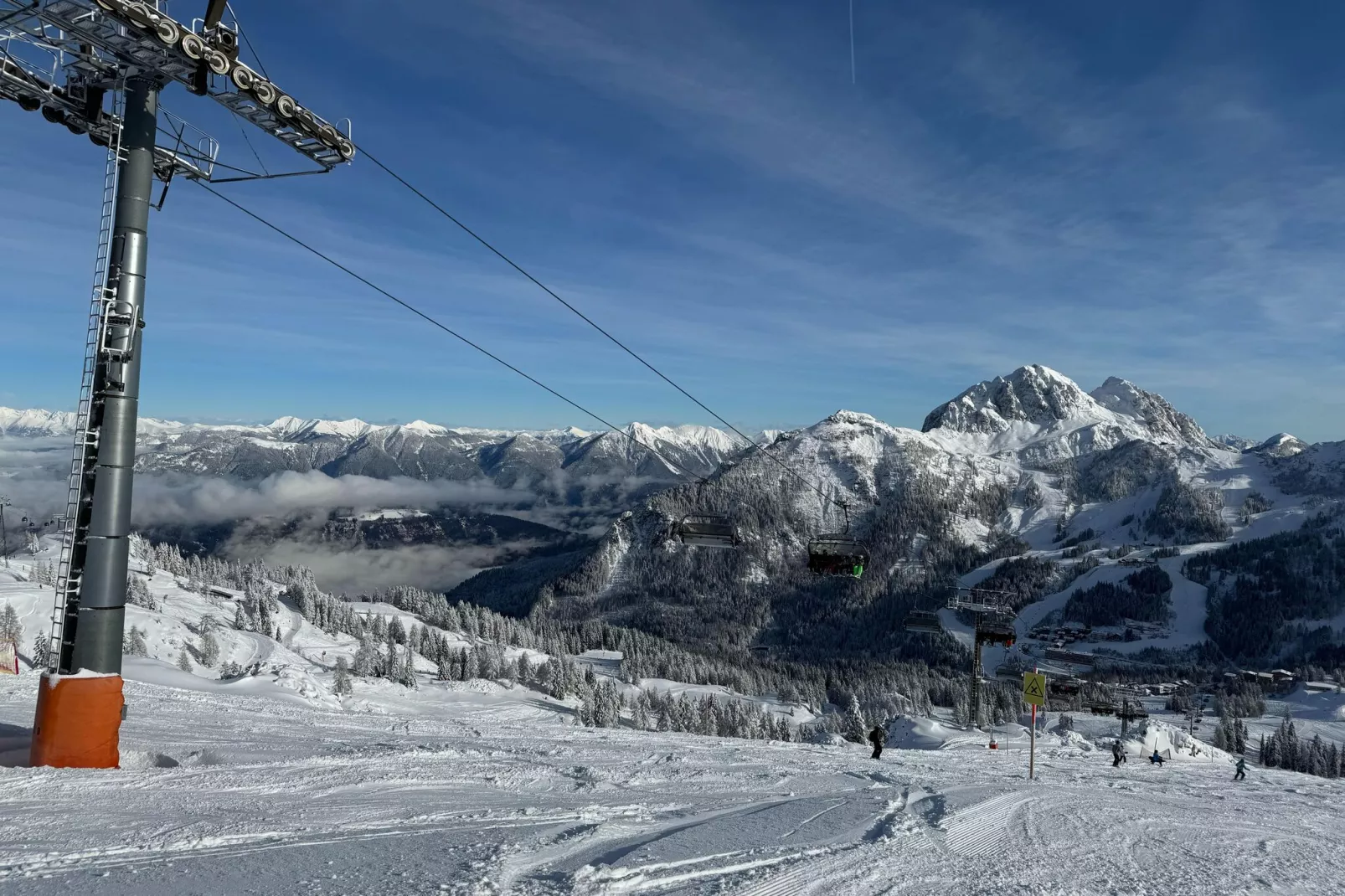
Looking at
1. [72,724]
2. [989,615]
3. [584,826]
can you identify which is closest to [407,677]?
[989,615]

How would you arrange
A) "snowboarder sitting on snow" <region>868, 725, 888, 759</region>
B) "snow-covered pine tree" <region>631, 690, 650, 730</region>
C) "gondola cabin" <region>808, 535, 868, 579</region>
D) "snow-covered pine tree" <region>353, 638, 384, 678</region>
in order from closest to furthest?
"snowboarder sitting on snow" <region>868, 725, 888, 759</region>
"gondola cabin" <region>808, 535, 868, 579</region>
"snow-covered pine tree" <region>631, 690, 650, 730</region>
"snow-covered pine tree" <region>353, 638, 384, 678</region>

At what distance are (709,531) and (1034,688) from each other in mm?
12546

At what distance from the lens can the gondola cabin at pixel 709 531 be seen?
30.8 m

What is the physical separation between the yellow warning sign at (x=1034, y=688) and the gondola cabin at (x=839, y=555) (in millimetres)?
8527

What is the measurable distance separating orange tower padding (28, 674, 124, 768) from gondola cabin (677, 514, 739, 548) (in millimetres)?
20285

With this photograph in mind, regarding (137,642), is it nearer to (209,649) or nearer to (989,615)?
(209,649)

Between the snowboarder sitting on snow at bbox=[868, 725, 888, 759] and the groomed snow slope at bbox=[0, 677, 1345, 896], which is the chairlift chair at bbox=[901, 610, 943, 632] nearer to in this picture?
the snowboarder sitting on snow at bbox=[868, 725, 888, 759]

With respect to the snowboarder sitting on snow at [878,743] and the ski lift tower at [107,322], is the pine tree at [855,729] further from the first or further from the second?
the ski lift tower at [107,322]

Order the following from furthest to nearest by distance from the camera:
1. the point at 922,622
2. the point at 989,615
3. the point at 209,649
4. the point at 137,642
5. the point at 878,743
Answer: the point at 209,649 < the point at 137,642 < the point at 922,622 < the point at 989,615 < the point at 878,743

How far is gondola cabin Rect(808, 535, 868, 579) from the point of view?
33594 mm

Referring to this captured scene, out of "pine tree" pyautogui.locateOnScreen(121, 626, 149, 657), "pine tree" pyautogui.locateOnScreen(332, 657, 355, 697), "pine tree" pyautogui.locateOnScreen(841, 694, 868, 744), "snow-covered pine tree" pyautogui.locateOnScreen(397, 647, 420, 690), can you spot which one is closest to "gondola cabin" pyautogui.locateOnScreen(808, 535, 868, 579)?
"pine tree" pyautogui.locateOnScreen(332, 657, 355, 697)

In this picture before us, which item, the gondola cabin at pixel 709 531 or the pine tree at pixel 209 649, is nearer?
the gondola cabin at pixel 709 531

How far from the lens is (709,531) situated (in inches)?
1212

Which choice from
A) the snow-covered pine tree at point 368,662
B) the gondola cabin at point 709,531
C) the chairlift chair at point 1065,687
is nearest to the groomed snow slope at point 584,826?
the gondola cabin at point 709,531
